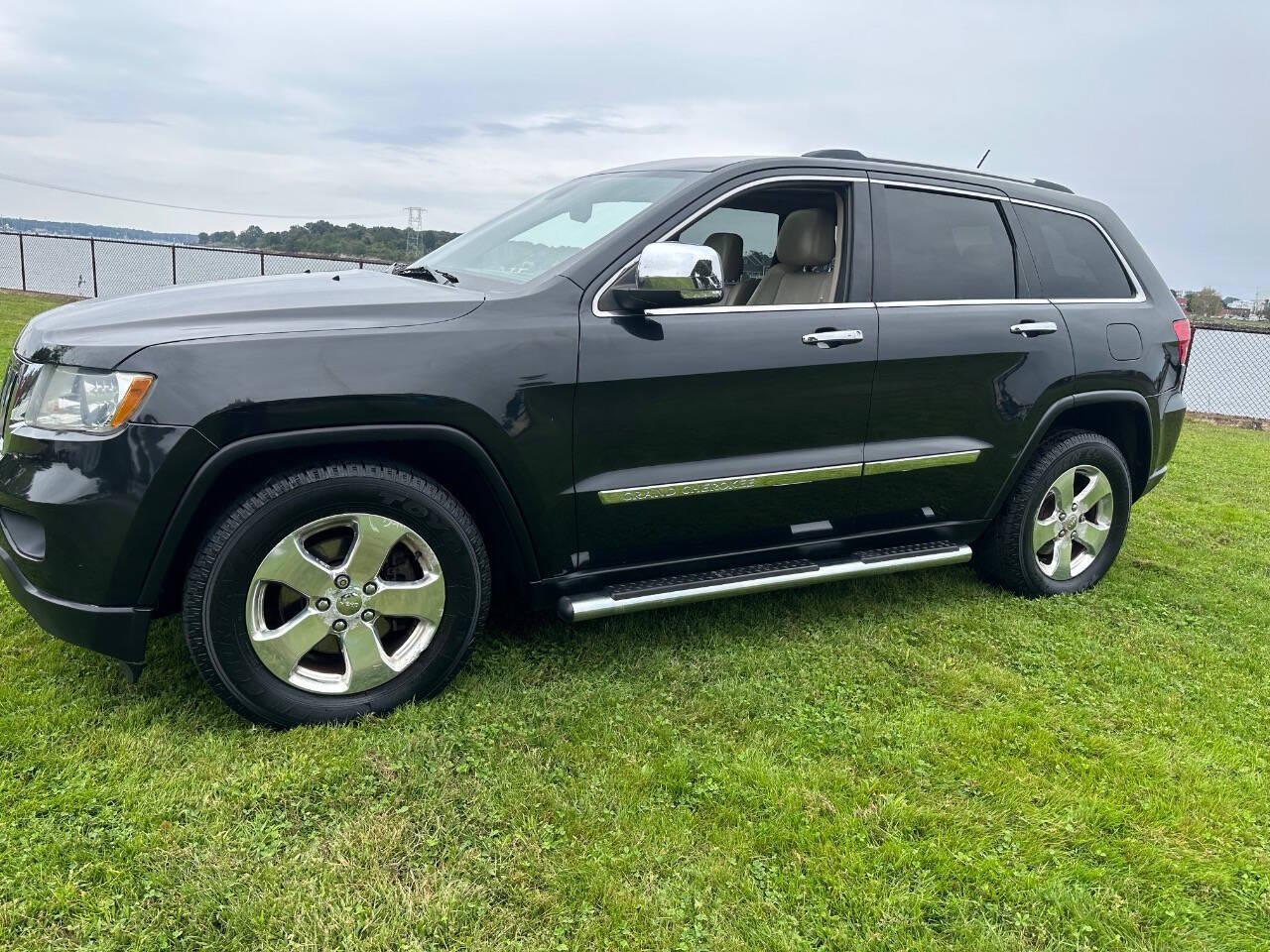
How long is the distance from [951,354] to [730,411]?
1.07 metres

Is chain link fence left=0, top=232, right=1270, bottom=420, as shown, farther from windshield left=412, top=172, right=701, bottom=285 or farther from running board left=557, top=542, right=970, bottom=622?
running board left=557, top=542, right=970, bottom=622

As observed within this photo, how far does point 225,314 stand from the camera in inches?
104

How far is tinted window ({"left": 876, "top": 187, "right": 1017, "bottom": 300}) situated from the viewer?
3.64 metres

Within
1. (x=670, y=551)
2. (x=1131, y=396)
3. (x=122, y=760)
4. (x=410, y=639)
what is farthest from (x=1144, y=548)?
(x=122, y=760)

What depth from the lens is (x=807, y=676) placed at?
11.0 feet

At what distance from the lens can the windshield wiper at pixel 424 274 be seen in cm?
342

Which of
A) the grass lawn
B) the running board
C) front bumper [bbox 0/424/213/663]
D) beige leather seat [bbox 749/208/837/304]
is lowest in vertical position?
the grass lawn

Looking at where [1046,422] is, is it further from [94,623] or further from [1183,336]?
[94,623]

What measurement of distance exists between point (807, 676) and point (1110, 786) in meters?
1.01

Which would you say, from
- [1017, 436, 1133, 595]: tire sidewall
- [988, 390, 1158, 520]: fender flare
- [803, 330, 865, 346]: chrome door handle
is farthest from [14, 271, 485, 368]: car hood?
[1017, 436, 1133, 595]: tire sidewall

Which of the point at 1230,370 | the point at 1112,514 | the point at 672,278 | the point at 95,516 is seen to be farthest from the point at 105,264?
the point at 1230,370

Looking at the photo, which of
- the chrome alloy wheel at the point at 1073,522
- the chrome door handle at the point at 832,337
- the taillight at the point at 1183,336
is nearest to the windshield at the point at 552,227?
the chrome door handle at the point at 832,337

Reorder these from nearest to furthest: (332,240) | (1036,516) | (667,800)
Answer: (667,800), (1036,516), (332,240)

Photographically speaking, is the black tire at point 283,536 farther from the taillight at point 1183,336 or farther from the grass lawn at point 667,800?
the taillight at point 1183,336
